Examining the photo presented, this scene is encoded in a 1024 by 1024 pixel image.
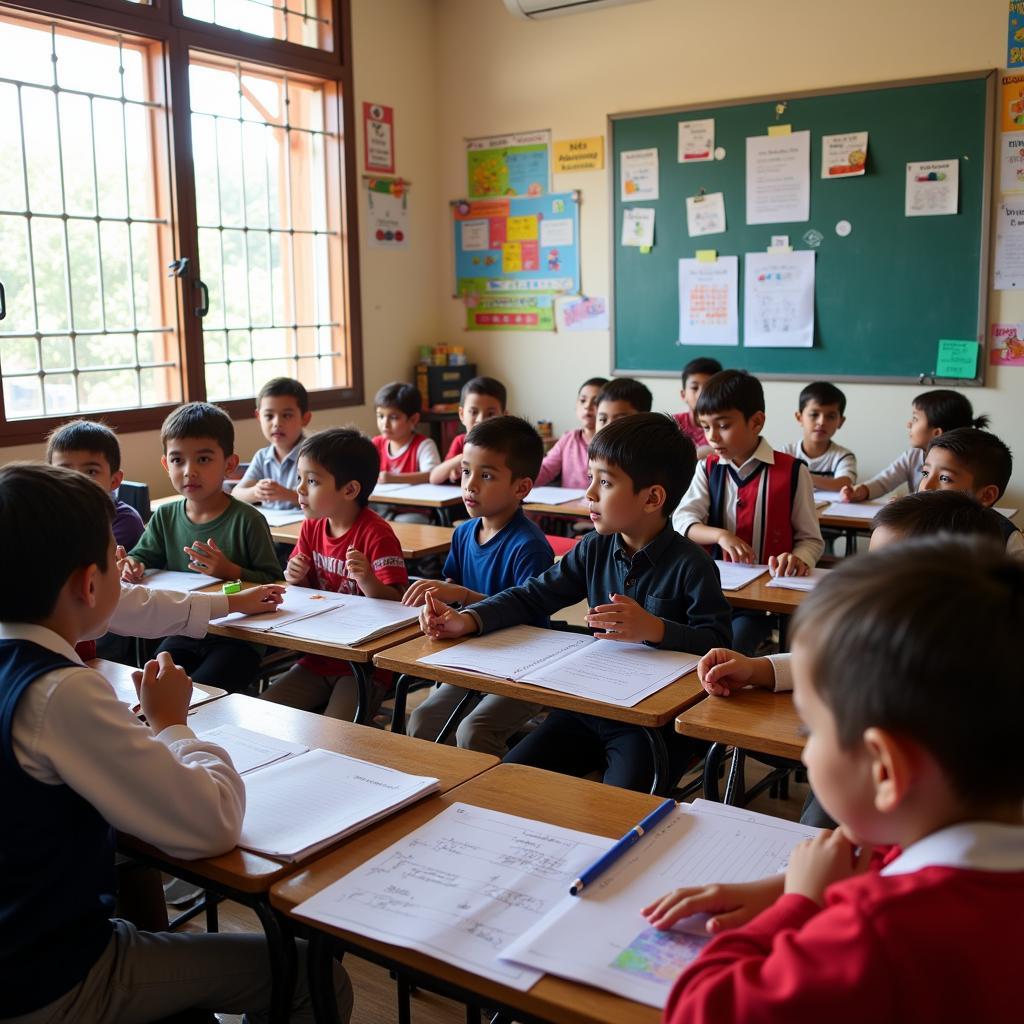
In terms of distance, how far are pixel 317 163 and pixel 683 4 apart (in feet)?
7.13

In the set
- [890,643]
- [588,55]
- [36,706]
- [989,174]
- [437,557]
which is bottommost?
[437,557]

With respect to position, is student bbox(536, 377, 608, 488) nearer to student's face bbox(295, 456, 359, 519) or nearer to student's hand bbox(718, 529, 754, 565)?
student's hand bbox(718, 529, 754, 565)

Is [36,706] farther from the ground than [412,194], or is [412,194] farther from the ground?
[412,194]

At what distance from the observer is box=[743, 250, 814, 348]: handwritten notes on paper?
543 centimetres

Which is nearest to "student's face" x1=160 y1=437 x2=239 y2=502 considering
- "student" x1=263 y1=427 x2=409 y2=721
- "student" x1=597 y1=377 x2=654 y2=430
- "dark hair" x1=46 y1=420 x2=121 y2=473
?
"dark hair" x1=46 y1=420 x2=121 y2=473

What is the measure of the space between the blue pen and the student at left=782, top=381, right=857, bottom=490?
3487 mm

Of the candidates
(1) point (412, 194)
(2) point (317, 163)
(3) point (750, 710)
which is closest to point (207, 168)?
(2) point (317, 163)

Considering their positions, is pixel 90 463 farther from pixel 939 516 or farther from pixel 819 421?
pixel 819 421

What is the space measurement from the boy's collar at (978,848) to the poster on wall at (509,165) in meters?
5.81

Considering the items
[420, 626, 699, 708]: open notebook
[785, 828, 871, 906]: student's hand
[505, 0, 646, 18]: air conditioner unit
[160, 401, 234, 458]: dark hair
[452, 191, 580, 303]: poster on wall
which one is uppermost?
[505, 0, 646, 18]: air conditioner unit

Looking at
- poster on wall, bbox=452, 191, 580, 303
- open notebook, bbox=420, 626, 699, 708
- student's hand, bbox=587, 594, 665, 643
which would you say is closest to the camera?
open notebook, bbox=420, 626, 699, 708

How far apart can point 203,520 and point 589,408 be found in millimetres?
2401

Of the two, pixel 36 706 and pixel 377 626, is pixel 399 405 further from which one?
pixel 36 706

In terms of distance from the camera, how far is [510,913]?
1.16 meters
